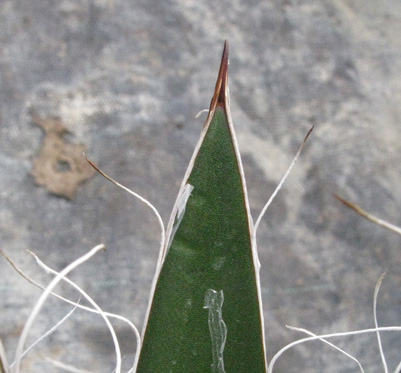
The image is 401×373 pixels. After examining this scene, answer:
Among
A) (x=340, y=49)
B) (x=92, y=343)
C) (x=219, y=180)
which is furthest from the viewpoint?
(x=340, y=49)

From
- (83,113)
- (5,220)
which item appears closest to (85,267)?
(5,220)

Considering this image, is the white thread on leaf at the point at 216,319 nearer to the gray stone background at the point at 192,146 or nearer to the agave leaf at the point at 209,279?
the agave leaf at the point at 209,279

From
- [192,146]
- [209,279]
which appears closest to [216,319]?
[209,279]

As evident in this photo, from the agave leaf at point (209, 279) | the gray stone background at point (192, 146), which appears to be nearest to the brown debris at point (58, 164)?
the gray stone background at point (192, 146)

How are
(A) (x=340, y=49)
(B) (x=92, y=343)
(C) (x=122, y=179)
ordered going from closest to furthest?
1. (B) (x=92, y=343)
2. (C) (x=122, y=179)
3. (A) (x=340, y=49)

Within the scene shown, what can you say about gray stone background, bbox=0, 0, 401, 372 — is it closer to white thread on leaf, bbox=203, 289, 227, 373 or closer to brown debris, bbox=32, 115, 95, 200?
brown debris, bbox=32, 115, 95, 200

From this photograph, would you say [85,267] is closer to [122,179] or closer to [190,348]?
[122,179]

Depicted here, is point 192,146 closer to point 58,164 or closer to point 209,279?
point 58,164

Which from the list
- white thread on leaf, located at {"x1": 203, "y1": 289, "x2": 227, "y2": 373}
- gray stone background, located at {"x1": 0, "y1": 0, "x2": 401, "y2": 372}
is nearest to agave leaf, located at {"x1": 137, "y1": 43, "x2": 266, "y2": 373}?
white thread on leaf, located at {"x1": 203, "y1": 289, "x2": 227, "y2": 373}
